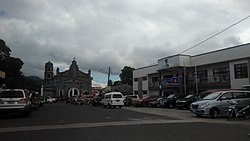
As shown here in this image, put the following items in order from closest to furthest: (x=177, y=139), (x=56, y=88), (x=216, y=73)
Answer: (x=177, y=139), (x=216, y=73), (x=56, y=88)

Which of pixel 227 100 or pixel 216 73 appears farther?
pixel 216 73

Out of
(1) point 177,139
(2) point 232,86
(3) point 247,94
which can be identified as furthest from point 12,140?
(2) point 232,86

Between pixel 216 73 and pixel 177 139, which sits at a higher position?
pixel 216 73

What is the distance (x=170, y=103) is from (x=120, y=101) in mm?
5722

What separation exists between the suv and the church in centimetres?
9878

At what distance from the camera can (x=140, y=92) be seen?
63000mm

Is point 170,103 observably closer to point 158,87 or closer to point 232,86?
point 232,86

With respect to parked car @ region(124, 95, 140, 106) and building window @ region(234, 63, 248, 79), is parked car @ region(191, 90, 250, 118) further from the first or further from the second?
parked car @ region(124, 95, 140, 106)

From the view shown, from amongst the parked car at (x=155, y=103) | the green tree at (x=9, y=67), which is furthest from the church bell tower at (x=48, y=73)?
the parked car at (x=155, y=103)

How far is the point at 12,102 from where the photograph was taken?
757 inches

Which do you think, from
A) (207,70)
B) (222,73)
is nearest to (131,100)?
(207,70)

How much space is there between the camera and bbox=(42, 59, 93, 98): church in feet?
393

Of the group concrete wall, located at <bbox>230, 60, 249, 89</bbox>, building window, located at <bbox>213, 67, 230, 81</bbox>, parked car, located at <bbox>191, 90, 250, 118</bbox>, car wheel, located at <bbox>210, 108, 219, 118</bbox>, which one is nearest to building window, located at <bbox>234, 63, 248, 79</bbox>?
concrete wall, located at <bbox>230, 60, 249, 89</bbox>

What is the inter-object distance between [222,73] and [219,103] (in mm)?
23557
